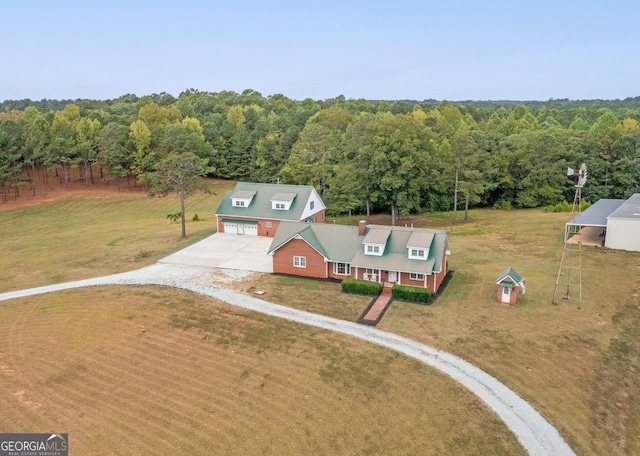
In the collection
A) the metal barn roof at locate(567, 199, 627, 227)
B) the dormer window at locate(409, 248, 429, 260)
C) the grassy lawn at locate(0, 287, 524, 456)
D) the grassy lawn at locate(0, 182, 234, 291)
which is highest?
the metal barn roof at locate(567, 199, 627, 227)

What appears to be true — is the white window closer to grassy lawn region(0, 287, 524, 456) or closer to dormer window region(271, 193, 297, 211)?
grassy lawn region(0, 287, 524, 456)

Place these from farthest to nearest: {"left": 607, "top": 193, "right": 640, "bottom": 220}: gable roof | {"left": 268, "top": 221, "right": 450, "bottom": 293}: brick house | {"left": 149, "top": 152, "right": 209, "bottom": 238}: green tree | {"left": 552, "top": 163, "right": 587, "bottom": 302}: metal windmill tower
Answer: {"left": 149, "top": 152, "right": 209, "bottom": 238}: green tree → {"left": 607, "top": 193, "right": 640, "bottom": 220}: gable roof → {"left": 268, "top": 221, "right": 450, "bottom": 293}: brick house → {"left": 552, "top": 163, "right": 587, "bottom": 302}: metal windmill tower

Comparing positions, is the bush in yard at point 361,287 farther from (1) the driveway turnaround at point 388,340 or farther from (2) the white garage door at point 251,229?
(2) the white garage door at point 251,229

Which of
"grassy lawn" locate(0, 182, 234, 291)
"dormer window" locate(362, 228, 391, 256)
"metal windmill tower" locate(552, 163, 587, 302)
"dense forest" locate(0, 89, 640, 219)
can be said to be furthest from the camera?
"dense forest" locate(0, 89, 640, 219)

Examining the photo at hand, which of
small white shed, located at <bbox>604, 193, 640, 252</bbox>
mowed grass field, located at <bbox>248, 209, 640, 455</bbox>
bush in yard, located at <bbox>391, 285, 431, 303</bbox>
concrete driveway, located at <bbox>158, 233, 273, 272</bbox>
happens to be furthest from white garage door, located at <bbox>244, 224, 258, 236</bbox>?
small white shed, located at <bbox>604, 193, 640, 252</bbox>

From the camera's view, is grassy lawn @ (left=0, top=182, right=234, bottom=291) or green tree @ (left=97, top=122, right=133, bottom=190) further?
green tree @ (left=97, top=122, right=133, bottom=190)

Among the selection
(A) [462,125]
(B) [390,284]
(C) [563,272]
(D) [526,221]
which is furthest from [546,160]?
(B) [390,284]
